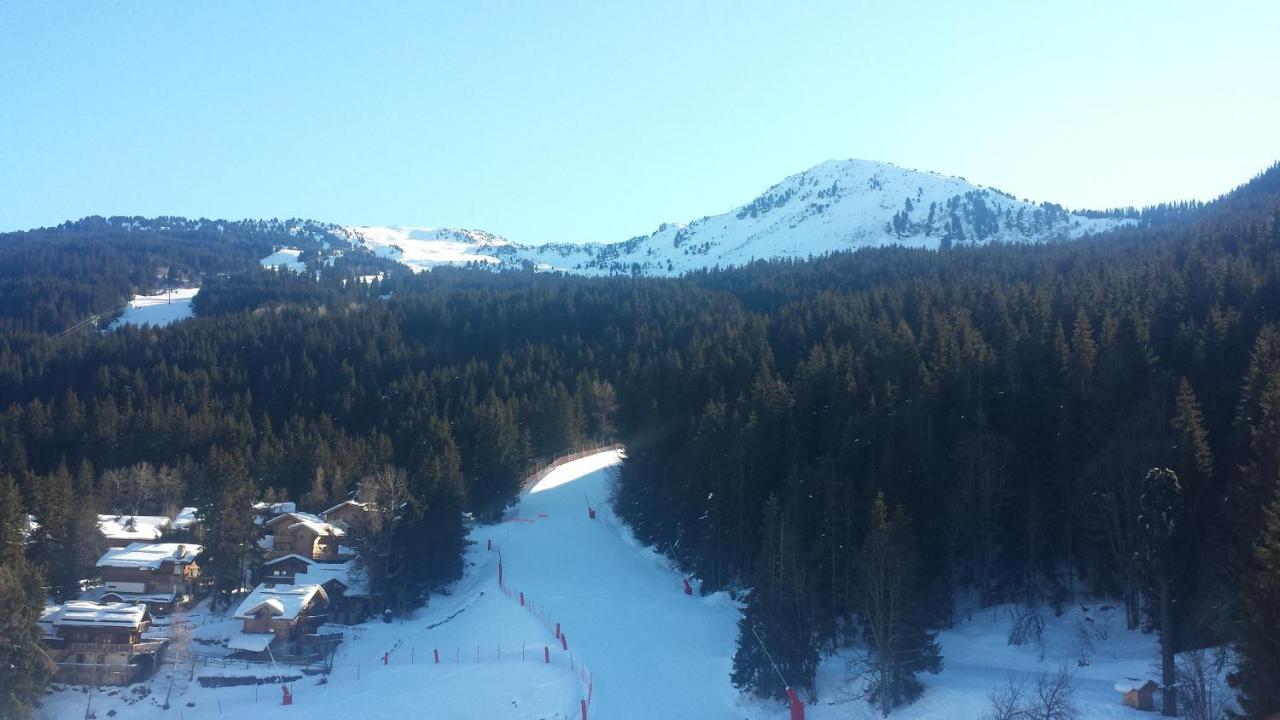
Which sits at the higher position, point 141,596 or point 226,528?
point 226,528

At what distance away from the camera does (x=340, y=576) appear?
1866 inches

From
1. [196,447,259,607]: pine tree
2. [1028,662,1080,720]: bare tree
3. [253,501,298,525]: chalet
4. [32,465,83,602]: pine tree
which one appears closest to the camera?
[1028,662,1080,720]: bare tree

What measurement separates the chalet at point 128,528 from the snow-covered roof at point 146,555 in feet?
3.95

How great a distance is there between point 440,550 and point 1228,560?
36.6 metres

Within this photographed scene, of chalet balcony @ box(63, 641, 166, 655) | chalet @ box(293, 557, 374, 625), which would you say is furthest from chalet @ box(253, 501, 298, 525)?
chalet balcony @ box(63, 641, 166, 655)

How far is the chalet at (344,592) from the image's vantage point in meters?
45.4

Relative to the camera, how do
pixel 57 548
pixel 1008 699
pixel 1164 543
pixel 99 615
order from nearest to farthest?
pixel 1164 543, pixel 1008 699, pixel 99 615, pixel 57 548

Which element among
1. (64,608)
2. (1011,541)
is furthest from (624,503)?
(64,608)

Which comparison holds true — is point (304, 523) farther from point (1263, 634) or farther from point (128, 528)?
point (1263, 634)

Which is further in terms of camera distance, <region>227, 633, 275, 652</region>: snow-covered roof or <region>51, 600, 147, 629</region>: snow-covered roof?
<region>227, 633, 275, 652</region>: snow-covered roof

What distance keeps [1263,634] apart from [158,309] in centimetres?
19685

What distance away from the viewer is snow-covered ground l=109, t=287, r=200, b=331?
167375mm

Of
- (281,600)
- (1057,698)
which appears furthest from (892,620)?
(281,600)

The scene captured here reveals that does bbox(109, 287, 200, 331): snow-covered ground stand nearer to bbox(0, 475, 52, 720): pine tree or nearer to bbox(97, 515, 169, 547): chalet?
bbox(97, 515, 169, 547): chalet
